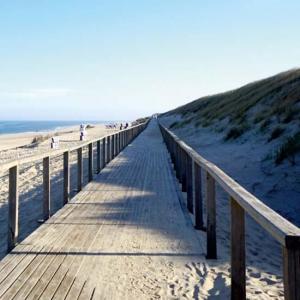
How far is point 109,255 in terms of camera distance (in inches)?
207

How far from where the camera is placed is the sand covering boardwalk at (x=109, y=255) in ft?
13.9

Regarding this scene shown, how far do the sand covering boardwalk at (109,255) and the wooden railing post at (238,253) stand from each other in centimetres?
50

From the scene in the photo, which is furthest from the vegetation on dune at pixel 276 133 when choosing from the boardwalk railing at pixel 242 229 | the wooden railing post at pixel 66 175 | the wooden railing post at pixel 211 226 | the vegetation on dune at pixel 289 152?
the wooden railing post at pixel 211 226

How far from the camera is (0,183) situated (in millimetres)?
12969

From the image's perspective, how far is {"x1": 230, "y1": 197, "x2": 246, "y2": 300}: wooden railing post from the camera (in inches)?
147

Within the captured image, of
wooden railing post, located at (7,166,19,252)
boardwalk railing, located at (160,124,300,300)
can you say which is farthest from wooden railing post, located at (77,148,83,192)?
wooden railing post, located at (7,166,19,252)

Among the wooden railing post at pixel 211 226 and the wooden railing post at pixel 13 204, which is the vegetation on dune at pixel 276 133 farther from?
the wooden railing post at pixel 13 204

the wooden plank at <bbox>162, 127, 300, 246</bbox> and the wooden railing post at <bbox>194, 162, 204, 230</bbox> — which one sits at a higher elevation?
the wooden plank at <bbox>162, 127, 300, 246</bbox>

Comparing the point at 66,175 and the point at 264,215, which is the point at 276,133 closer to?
the point at 66,175

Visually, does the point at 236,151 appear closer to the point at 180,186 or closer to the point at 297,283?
the point at 180,186

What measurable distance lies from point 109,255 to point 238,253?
1.86m

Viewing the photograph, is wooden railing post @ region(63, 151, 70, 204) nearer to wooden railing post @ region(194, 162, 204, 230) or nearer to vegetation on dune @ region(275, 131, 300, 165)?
wooden railing post @ region(194, 162, 204, 230)

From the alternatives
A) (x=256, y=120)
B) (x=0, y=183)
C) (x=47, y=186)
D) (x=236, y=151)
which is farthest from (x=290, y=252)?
(x=256, y=120)

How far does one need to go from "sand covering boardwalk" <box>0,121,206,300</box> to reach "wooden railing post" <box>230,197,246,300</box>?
1.63 ft
